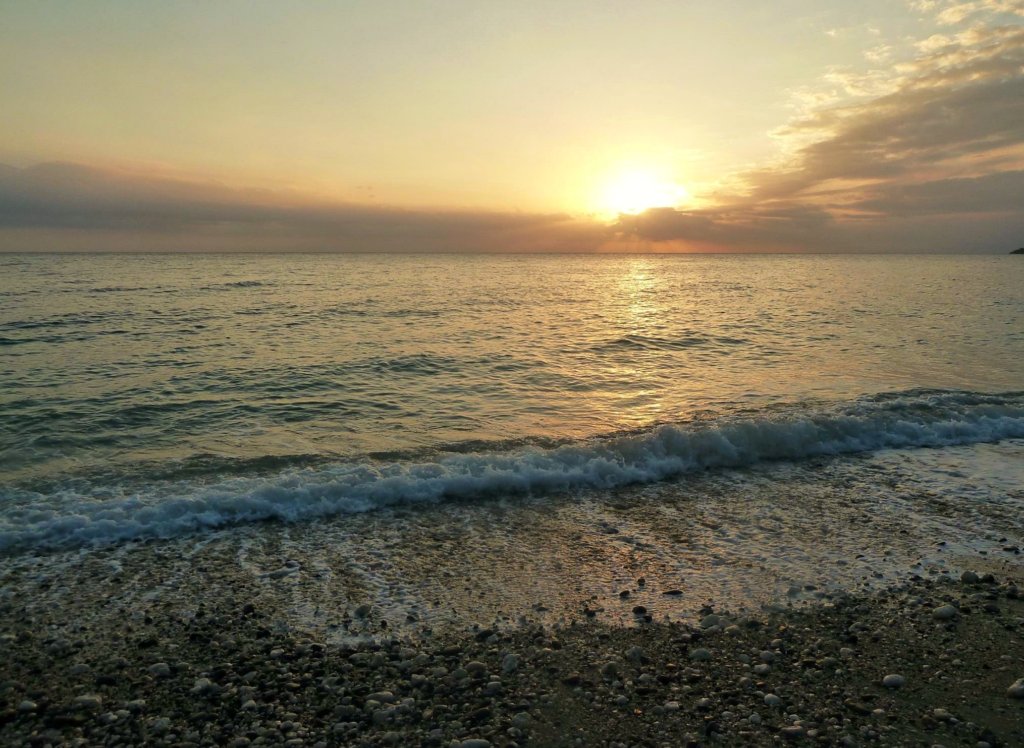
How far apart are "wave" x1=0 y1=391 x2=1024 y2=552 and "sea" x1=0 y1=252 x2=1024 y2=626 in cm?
5

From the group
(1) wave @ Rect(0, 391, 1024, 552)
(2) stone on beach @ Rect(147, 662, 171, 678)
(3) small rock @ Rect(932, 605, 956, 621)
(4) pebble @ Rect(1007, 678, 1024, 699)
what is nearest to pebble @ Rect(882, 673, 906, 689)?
(4) pebble @ Rect(1007, 678, 1024, 699)

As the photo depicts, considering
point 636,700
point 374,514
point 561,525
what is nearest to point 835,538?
point 561,525

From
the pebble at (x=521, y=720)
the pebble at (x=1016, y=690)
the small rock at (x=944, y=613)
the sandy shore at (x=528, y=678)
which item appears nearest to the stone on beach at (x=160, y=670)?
the sandy shore at (x=528, y=678)

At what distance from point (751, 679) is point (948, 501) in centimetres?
698

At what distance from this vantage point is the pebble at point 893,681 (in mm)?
5340

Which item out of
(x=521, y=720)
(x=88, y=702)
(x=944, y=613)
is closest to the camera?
(x=521, y=720)

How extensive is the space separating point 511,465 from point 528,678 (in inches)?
238

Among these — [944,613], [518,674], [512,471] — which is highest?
[944,613]

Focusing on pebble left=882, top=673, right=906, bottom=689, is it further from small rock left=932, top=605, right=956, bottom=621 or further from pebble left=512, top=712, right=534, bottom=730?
pebble left=512, top=712, right=534, bottom=730

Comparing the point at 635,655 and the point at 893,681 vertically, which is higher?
the point at 893,681

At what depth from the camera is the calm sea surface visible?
10.6 m

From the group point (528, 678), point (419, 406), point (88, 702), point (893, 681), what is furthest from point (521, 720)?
point (419, 406)

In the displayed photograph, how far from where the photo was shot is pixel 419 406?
16453mm

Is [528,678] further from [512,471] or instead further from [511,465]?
[511,465]
